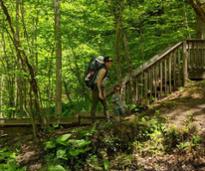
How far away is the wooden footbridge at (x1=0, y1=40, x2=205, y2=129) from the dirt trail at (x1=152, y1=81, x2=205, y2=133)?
1.17ft

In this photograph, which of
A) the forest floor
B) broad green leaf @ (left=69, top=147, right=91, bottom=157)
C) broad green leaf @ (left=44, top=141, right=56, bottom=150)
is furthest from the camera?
broad green leaf @ (left=44, top=141, right=56, bottom=150)

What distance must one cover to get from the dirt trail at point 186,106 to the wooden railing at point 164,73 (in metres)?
0.36

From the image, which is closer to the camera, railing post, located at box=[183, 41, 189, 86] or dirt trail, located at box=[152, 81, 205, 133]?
dirt trail, located at box=[152, 81, 205, 133]

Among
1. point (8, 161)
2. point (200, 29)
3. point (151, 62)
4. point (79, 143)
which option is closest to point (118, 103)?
point (151, 62)

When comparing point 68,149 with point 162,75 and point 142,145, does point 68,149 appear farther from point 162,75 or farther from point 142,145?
point 162,75

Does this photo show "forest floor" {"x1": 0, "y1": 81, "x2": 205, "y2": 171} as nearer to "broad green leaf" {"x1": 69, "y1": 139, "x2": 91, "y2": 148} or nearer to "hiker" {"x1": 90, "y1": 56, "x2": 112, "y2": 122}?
"broad green leaf" {"x1": 69, "y1": 139, "x2": 91, "y2": 148}

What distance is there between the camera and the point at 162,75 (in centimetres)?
1234

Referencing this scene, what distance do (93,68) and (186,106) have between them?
2.58 meters

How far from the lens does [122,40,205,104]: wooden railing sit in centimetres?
1174

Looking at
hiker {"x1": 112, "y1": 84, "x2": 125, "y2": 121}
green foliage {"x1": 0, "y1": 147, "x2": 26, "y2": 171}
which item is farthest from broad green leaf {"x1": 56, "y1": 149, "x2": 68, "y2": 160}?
hiker {"x1": 112, "y1": 84, "x2": 125, "y2": 121}

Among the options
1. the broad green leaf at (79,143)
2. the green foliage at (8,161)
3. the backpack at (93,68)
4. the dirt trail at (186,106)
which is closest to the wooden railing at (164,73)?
the dirt trail at (186,106)

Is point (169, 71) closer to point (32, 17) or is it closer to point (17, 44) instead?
point (17, 44)

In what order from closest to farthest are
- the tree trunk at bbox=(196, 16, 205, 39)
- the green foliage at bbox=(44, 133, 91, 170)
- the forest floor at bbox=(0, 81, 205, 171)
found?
the forest floor at bbox=(0, 81, 205, 171) < the green foliage at bbox=(44, 133, 91, 170) < the tree trunk at bbox=(196, 16, 205, 39)

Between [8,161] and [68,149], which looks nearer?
[68,149]
